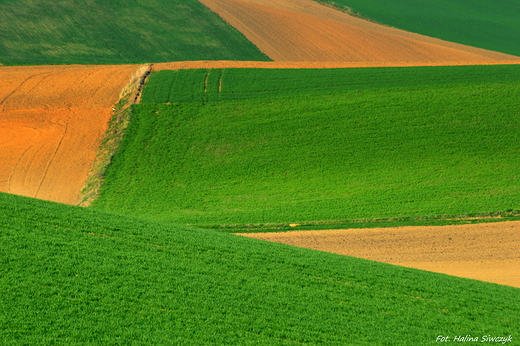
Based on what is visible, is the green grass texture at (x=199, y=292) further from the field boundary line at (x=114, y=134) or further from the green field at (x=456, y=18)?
the green field at (x=456, y=18)

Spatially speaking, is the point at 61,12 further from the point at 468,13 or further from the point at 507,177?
the point at 468,13

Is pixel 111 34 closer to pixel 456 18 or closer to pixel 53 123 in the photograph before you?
pixel 53 123

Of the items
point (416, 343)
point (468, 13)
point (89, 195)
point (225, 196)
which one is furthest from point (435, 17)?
point (416, 343)

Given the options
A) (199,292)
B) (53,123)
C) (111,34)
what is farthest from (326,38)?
(199,292)

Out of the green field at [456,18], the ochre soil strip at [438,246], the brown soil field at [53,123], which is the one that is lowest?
the brown soil field at [53,123]

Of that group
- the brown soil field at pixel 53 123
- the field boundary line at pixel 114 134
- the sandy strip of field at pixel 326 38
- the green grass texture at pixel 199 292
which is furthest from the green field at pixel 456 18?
the green grass texture at pixel 199 292

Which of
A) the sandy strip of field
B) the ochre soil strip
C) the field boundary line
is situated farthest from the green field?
the ochre soil strip
